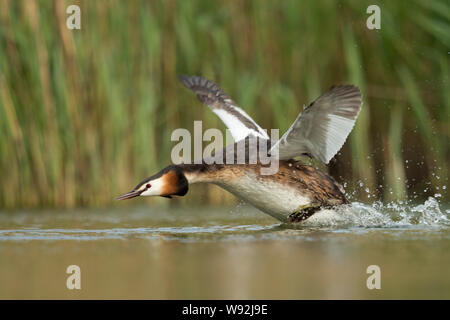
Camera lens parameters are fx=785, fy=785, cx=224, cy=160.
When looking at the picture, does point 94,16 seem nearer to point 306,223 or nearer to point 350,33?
point 350,33

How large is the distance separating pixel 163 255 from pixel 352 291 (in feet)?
5.64

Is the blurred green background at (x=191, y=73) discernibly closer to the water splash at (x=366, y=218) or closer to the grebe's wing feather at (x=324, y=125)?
the water splash at (x=366, y=218)

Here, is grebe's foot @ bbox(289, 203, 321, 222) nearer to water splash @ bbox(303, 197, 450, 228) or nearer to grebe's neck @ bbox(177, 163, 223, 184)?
water splash @ bbox(303, 197, 450, 228)

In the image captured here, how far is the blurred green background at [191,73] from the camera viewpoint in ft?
28.2

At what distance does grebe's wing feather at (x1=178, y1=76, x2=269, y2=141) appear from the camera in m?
7.96

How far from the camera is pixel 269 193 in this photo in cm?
682

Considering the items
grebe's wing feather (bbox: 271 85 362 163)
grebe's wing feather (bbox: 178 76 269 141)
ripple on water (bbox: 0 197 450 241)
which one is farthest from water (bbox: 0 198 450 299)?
grebe's wing feather (bbox: 178 76 269 141)

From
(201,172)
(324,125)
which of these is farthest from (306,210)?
(201,172)

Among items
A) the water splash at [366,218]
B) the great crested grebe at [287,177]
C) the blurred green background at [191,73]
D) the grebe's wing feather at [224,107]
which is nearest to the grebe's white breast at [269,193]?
the great crested grebe at [287,177]

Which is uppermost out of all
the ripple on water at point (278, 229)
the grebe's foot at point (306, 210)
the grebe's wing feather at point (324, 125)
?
the grebe's wing feather at point (324, 125)

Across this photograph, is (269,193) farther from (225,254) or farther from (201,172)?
(225,254)

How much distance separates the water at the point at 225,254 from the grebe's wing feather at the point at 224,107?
0.87m

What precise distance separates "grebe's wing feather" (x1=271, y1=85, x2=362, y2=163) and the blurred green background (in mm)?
1992

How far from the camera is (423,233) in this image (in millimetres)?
6156
